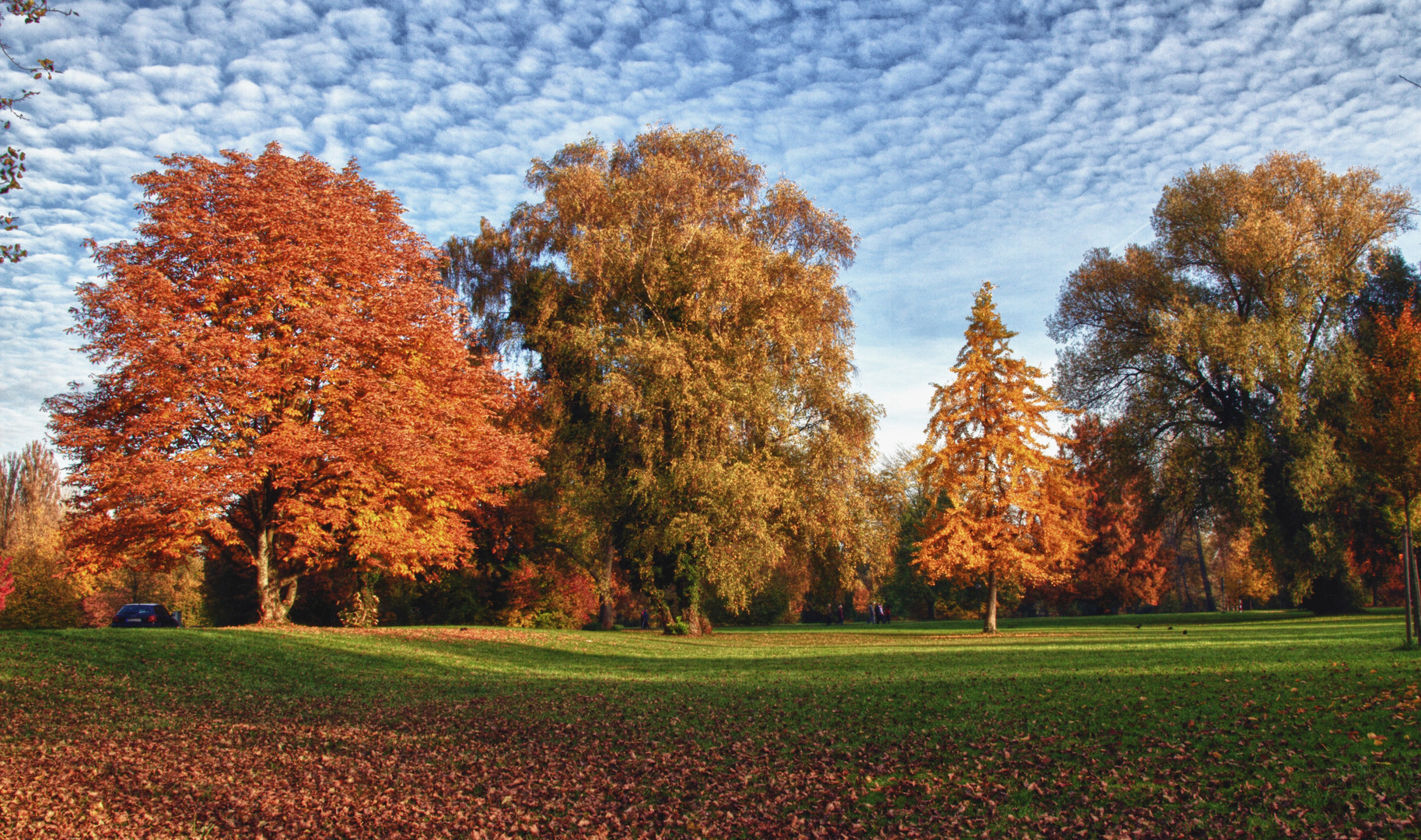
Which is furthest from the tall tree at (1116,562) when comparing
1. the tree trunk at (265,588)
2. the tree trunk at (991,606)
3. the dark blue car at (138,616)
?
the dark blue car at (138,616)

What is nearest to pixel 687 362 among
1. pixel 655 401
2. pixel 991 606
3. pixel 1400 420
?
pixel 655 401

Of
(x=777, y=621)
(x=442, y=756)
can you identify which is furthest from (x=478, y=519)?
(x=777, y=621)

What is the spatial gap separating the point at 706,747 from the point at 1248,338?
2841 centimetres

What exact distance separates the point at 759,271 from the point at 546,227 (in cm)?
791

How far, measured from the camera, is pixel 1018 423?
96.7 feet

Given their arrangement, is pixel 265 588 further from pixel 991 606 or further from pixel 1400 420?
pixel 1400 420

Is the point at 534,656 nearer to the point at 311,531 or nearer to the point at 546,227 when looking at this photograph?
the point at 311,531

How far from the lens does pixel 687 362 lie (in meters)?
25.3

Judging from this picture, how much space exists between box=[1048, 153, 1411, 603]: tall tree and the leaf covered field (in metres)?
15.5

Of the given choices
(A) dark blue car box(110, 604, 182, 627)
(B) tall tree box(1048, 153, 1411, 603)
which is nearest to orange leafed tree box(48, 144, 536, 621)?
(A) dark blue car box(110, 604, 182, 627)

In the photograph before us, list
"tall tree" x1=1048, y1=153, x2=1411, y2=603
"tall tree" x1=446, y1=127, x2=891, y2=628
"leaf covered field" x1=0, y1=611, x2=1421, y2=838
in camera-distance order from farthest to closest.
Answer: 1. "tall tree" x1=1048, y1=153, x2=1411, y2=603
2. "tall tree" x1=446, y1=127, x2=891, y2=628
3. "leaf covered field" x1=0, y1=611, x2=1421, y2=838

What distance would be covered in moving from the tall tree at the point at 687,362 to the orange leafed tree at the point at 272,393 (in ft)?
11.5

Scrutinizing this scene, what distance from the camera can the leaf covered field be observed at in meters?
5.95

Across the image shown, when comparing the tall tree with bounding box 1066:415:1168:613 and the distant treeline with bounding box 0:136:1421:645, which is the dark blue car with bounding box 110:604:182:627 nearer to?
the distant treeline with bounding box 0:136:1421:645
